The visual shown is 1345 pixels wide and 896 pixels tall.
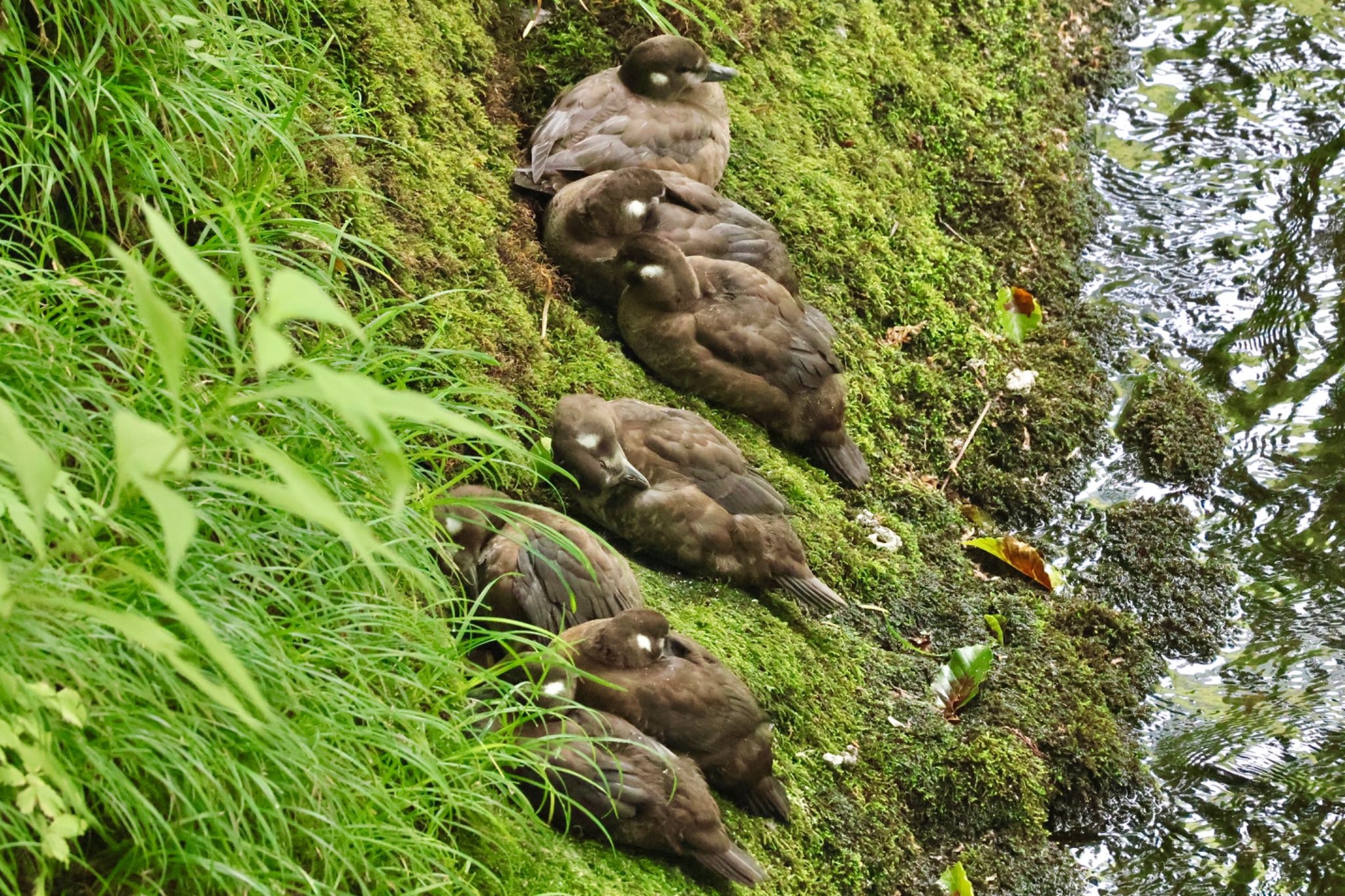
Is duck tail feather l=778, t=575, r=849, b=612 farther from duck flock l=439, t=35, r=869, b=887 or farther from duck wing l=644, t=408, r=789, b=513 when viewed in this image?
duck wing l=644, t=408, r=789, b=513

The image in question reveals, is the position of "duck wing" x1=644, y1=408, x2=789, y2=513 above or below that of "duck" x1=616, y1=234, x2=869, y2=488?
below

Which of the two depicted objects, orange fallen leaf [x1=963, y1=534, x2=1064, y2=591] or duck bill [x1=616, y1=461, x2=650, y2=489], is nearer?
duck bill [x1=616, y1=461, x2=650, y2=489]

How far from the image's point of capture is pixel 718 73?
5.53 metres

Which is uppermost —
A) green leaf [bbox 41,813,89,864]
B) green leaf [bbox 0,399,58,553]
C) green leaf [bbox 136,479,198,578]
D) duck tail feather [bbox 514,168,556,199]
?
duck tail feather [bbox 514,168,556,199]

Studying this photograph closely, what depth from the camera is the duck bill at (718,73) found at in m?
5.47

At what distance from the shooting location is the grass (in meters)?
2.10

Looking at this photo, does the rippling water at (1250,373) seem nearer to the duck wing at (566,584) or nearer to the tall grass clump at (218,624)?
the duck wing at (566,584)

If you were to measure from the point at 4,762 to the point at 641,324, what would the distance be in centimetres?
312

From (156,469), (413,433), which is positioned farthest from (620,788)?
(156,469)

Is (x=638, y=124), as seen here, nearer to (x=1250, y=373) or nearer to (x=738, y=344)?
(x=738, y=344)

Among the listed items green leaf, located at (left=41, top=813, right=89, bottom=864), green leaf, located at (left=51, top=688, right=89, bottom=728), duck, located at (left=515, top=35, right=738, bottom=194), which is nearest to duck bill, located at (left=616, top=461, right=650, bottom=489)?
duck, located at (left=515, top=35, right=738, bottom=194)

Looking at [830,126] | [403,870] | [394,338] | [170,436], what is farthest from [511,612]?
[830,126]

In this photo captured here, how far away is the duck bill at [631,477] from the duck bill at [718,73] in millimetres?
2193

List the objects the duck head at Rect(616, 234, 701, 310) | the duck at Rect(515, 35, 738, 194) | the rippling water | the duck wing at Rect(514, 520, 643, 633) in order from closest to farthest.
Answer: the duck wing at Rect(514, 520, 643, 633)
the rippling water
the duck head at Rect(616, 234, 701, 310)
the duck at Rect(515, 35, 738, 194)
